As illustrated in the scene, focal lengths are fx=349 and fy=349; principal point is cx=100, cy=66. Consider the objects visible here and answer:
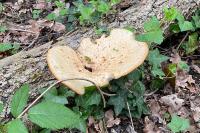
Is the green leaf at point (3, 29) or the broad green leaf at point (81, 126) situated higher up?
the green leaf at point (3, 29)

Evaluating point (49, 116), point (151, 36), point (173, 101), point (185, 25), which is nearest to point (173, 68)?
point (173, 101)

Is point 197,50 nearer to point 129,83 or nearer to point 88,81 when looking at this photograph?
point 129,83

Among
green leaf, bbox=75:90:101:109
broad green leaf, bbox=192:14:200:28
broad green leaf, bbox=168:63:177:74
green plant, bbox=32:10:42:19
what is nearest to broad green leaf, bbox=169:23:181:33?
broad green leaf, bbox=192:14:200:28

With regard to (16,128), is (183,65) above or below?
below

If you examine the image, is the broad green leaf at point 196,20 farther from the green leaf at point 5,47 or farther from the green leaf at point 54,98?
the green leaf at point 5,47

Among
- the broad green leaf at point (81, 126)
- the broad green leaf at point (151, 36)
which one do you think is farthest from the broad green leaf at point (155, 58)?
the broad green leaf at point (81, 126)

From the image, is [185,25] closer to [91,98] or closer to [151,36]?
[151,36]

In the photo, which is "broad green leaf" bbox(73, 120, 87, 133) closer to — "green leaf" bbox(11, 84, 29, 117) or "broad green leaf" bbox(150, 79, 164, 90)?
"green leaf" bbox(11, 84, 29, 117)
